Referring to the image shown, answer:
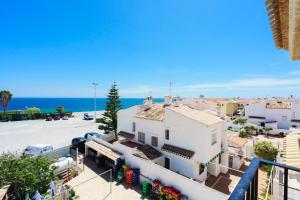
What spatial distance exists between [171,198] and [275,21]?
12.5m

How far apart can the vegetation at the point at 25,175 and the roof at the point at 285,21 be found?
13.7m

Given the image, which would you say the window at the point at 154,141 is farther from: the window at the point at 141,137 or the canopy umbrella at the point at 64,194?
the canopy umbrella at the point at 64,194

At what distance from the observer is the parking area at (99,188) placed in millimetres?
13336

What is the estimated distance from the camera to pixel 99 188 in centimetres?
1436

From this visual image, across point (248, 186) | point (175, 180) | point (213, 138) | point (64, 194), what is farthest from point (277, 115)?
point (248, 186)

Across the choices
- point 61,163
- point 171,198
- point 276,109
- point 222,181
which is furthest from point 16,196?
point 276,109

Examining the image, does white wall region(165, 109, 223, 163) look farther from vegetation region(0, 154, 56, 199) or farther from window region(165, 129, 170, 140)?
vegetation region(0, 154, 56, 199)

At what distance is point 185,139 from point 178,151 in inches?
47.3

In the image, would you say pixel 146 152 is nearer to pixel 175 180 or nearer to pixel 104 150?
pixel 175 180

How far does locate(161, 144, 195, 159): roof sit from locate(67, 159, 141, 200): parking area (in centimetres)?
418

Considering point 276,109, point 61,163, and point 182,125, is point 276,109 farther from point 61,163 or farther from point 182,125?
point 61,163

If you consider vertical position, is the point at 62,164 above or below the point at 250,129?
above

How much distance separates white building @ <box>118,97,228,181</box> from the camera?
14.7m

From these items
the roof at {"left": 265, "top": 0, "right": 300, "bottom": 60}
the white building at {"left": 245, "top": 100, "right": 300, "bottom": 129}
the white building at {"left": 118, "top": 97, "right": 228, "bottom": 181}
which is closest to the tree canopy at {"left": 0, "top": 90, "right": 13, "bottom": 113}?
the white building at {"left": 118, "top": 97, "right": 228, "bottom": 181}
